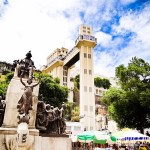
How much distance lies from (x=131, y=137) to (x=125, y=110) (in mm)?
15198

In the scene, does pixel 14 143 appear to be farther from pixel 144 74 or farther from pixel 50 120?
pixel 144 74

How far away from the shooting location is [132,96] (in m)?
29.4

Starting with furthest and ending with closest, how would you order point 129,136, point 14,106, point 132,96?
point 132,96
point 129,136
point 14,106

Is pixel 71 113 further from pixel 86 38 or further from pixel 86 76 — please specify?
pixel 86 38

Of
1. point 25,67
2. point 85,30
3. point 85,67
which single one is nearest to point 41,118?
point 25,67

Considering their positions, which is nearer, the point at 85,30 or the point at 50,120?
the point at 50,120

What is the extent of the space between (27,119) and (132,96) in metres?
22.8

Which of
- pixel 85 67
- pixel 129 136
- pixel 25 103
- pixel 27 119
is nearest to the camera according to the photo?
pixel 27 119

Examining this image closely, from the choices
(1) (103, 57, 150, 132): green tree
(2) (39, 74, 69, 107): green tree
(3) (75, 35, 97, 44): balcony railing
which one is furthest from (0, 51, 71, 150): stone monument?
(3) (75, 35, 97, 44): balcony railing

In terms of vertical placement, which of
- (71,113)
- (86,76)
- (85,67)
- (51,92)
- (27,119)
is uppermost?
(85,67)

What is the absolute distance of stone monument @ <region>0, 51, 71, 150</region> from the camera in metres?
8.42

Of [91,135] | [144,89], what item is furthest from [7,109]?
[144,89]

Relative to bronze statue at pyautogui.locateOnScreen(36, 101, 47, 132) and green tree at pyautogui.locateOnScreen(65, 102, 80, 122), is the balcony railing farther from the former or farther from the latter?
bronze statue at pyautogui.locateOnScreen(36, 101, 47, 132)

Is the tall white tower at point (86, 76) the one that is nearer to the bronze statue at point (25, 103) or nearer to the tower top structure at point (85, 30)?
the tower top structure at point (85, 30)
